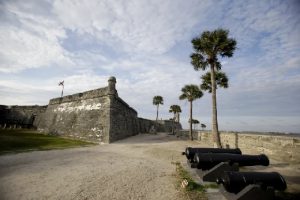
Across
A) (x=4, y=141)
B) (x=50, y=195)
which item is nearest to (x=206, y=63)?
(x=50, y=195)

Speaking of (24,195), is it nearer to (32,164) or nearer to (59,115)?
(32,164)

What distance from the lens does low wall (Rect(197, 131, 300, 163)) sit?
10.6m

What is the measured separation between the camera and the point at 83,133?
20234 mm

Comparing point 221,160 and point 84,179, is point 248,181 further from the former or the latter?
point 84,179

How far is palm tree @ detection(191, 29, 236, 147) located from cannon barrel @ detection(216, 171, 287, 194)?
10.4 m

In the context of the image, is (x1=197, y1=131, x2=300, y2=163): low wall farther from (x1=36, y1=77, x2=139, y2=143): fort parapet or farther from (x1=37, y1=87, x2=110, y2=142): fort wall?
(x1=37, y1=87, x2=110, y2=142): fort wall

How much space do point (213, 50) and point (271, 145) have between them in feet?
28.4

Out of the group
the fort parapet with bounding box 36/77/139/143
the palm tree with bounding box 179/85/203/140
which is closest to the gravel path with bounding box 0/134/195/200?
the fort parapet with bounding box 36/77/139/143

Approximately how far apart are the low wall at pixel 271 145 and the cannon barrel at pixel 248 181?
7.05m

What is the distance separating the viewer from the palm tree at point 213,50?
627 inches

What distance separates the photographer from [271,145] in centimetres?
1223

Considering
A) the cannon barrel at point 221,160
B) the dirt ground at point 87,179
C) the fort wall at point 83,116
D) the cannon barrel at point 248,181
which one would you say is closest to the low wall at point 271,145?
the dirt ground at point 87,179

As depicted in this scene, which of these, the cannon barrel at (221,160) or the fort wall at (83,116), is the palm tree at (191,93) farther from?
the cannon barrel at (221,160)

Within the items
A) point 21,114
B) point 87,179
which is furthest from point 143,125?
point 87,179
